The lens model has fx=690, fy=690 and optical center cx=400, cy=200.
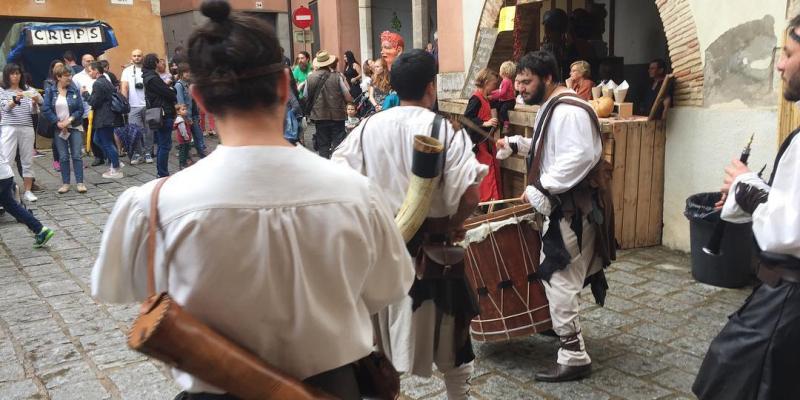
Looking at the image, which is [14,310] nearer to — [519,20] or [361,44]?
[519,20]

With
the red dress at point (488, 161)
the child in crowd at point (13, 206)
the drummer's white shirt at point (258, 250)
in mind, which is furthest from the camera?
the red dress at point (488, 161)

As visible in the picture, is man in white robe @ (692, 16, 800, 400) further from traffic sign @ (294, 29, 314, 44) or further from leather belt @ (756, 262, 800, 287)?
traffic sign @ (294, 29, 314, 44)

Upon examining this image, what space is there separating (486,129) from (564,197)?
356 centimetres

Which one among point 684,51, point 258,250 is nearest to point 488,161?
point 684,51

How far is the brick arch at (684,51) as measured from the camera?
591 centimetres

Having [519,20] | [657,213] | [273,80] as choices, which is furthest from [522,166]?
[273,80]

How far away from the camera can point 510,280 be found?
406 centimetres

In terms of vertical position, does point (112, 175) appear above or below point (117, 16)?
below

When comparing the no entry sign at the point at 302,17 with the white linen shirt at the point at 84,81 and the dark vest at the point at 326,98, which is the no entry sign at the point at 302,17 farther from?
the dark vest at the point at 326,98

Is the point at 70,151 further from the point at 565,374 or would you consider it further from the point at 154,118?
the point at 565,374

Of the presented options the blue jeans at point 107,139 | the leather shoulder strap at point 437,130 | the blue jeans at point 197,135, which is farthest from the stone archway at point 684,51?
the blue jeans at point 107,139

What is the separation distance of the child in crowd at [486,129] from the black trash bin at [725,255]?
218 centimetres

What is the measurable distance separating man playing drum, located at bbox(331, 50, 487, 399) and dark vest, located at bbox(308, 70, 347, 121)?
669 centimetres

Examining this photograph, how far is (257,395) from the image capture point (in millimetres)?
1569
